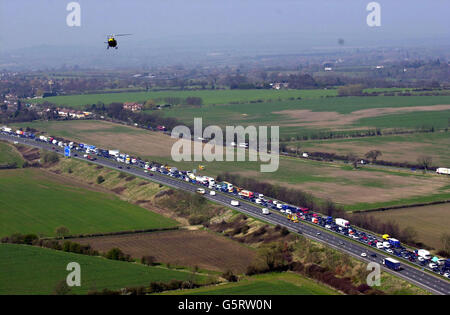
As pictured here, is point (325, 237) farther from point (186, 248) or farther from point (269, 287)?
point (186, 248)

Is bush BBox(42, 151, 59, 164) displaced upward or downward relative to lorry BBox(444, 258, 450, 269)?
upward

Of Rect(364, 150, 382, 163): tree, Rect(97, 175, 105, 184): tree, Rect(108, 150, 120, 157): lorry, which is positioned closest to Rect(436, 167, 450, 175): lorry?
Rect(364, 150, 382, 163): tree

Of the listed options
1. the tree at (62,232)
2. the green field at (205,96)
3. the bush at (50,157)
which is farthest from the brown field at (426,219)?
the green field at (205,96)

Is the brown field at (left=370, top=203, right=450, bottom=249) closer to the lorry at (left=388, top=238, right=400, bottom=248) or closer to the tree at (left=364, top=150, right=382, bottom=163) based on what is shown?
the lorry at (left=388, top=238, right=400, bottom=248)

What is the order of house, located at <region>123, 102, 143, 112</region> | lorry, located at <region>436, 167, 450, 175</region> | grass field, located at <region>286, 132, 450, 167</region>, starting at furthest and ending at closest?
house, located at <region>123, 102, 143, 112</region>, grass field, located at <region>286, 132, 450, 167</region>, lorry, located at <region>436, 167, 450, 175</region>

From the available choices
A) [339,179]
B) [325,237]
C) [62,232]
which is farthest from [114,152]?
[325,237]

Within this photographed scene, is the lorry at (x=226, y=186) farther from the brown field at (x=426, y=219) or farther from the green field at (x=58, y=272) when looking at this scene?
the green field at (x=58, y=272)

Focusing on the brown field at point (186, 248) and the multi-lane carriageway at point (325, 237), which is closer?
the multi-lane carriageway at point (325, 237)
